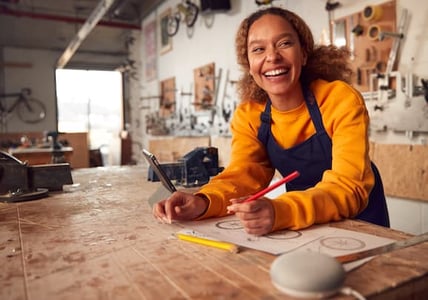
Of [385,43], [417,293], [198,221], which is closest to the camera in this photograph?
[417,293]

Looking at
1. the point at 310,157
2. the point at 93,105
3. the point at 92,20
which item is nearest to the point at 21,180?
the point at 310,157

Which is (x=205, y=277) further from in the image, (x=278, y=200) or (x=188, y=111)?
(x=188, y=111)

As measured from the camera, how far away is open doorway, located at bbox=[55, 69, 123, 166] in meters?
8.05

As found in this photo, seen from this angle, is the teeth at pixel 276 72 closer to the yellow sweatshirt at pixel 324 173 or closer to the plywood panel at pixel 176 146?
the yellow sweatshirt at pixel 324 173

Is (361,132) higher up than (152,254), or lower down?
higher up

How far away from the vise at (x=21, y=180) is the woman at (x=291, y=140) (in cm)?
67

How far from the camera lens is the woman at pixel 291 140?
3.07ft

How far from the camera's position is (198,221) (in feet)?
3.32

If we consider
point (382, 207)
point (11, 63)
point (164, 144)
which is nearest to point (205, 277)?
point (382, 207)

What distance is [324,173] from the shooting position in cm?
107

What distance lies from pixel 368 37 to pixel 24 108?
22.9 feet

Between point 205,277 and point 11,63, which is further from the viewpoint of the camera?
point 11,63

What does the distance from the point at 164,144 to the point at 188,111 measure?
0.61m

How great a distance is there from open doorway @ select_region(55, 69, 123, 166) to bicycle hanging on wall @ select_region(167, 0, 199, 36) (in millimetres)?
3003
